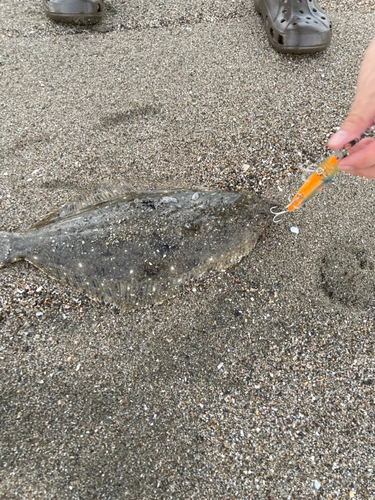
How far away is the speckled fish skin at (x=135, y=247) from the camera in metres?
2.33

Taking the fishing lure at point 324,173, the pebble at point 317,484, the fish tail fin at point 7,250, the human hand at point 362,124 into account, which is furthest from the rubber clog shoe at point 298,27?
the pebble at point 317,484

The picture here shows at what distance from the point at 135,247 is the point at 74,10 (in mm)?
2726

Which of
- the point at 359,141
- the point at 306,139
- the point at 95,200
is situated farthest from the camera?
the point at 306,139

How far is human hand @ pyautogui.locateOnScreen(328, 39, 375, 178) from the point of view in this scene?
5.38 feet

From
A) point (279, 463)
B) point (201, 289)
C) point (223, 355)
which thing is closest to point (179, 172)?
point (201, 289)

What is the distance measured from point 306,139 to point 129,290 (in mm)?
1834

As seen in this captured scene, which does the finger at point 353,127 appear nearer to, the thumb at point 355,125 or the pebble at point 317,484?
the thumb at point 355,125

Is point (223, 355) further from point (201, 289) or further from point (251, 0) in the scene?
point (251, 0)

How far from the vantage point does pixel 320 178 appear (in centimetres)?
198

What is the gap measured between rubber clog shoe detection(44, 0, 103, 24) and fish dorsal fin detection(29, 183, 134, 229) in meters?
2.08

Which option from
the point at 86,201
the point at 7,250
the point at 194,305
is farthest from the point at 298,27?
the point at 7,250

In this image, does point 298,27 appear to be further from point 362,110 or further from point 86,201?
point 86,201

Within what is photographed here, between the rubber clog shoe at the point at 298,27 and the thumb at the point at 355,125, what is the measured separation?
6.21ft

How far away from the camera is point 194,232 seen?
2359 millimetres
